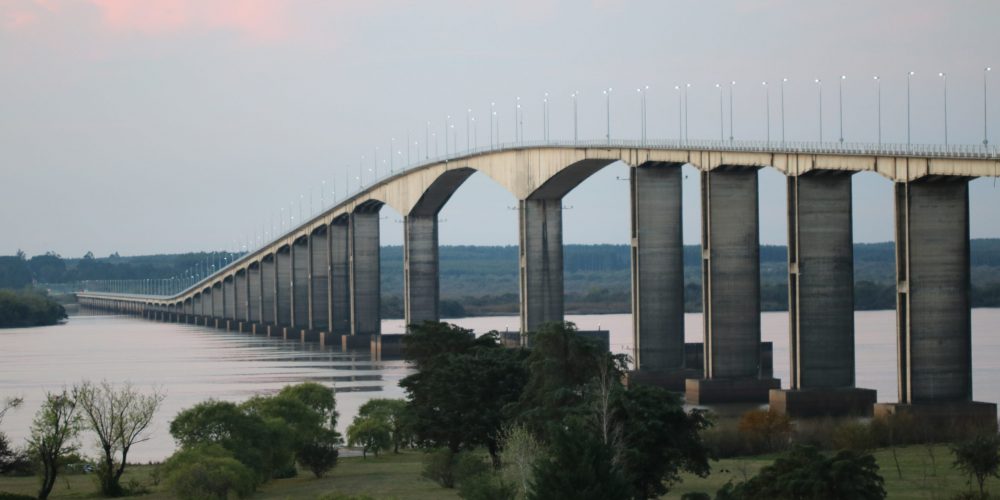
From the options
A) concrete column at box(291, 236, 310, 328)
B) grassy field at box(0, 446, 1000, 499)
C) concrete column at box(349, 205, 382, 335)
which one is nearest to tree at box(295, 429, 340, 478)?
grassy field at box(0, 446, 1000, 499)

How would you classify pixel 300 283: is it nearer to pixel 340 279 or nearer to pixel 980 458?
pixel 340 279

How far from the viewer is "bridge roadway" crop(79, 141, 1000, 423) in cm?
5350

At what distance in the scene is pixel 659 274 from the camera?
72875 millimetres

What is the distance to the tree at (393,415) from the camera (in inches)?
2071

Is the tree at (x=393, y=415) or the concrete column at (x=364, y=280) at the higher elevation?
the concrete column at (x=364, y=280)

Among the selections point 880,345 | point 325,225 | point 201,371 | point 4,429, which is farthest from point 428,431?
point 325,225

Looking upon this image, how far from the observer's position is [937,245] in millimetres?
53719

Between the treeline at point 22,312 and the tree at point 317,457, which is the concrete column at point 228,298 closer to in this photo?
the treeline at point 22,312

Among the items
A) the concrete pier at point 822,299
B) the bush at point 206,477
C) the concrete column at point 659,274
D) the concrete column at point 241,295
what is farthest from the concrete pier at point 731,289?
the concrete column at point 241,295

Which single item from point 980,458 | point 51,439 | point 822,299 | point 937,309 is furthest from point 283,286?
point 980,458

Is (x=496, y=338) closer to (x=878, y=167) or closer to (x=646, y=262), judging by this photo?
(x=878, y=167)

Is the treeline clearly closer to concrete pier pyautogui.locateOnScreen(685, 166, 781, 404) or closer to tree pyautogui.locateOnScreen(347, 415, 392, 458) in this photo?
concrete pier pyautogui.locateOnScreen(685, 166, 781, 404)

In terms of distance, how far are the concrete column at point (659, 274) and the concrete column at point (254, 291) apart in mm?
95905

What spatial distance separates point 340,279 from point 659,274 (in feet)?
197
